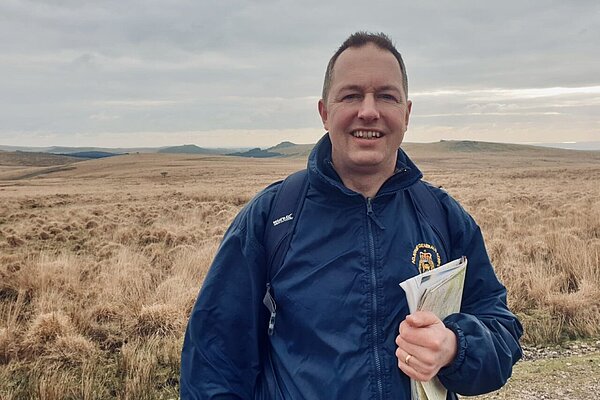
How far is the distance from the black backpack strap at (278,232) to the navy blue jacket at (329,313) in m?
0.03

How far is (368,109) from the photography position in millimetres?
1956

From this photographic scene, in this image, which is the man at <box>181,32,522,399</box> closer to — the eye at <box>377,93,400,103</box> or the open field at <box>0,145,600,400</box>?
the eye at <box>377,93,400,103</box>

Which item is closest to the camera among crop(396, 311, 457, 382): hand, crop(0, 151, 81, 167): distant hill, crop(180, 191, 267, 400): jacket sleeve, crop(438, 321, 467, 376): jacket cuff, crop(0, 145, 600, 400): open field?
crop(396, 311, 457, 382): hand

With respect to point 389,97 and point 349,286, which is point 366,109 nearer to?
point 389,97

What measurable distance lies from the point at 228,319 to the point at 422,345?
2.50ft

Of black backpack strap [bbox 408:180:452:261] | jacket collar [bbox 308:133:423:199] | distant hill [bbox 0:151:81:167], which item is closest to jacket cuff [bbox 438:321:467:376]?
black backpack strap [bbox 408:180:452:261]

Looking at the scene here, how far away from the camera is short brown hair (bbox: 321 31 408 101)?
6.68 feet

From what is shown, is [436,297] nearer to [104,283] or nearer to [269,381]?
[269,381]

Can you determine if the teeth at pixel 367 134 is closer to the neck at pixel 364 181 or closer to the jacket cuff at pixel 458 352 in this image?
the neck at pixel 364 181

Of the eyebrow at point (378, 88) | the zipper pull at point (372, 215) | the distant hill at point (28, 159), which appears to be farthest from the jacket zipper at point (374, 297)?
the distant hill at point (28, 159)

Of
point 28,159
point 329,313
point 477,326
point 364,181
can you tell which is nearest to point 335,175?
point 364,181

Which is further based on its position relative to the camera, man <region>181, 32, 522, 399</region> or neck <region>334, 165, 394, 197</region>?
neck <region>334, 165, 394, 197</region>

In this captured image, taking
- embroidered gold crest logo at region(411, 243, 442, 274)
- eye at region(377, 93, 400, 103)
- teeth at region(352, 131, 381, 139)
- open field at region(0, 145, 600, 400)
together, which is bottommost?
open field at region(0, 145, 600, 400)

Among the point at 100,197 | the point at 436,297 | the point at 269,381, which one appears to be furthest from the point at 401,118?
the point at 100,197
